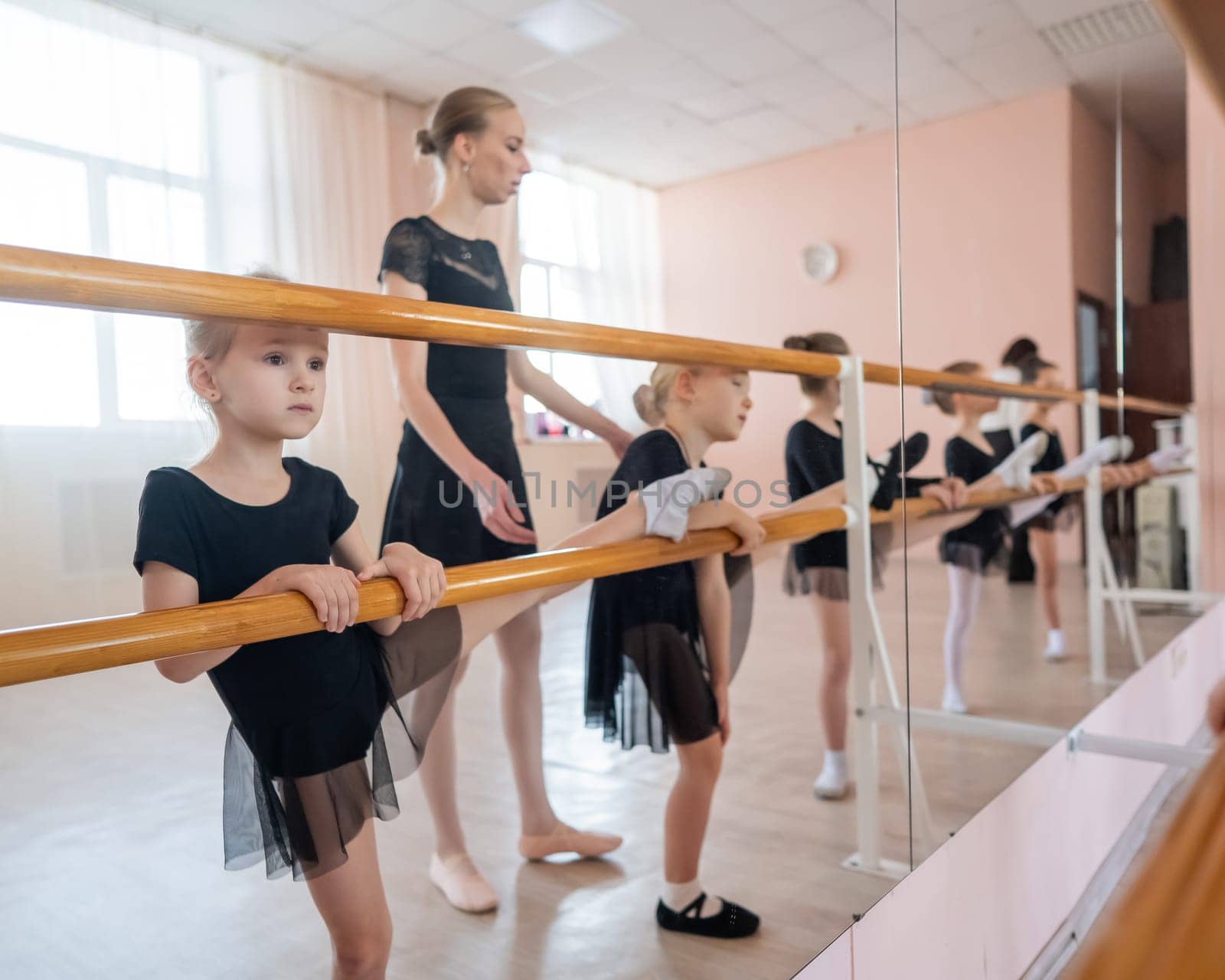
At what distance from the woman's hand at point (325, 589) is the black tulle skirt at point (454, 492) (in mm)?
85

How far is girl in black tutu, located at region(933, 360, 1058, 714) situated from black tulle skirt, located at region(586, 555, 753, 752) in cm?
76

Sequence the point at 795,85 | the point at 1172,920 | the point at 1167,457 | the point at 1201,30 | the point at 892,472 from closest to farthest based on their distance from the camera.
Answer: the point at 1172,920
the point at 1201,30
the point at 795,85
the point at 892,472
the point at 1167,457

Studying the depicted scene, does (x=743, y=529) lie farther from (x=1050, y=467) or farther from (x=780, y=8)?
(x=1050, y=467)

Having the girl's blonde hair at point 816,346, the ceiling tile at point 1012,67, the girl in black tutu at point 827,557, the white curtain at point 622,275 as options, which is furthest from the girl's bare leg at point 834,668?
the ceiling tile at point 1012,67

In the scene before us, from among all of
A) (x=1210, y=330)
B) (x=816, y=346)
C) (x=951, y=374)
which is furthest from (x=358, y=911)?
(x=1210, y=330)

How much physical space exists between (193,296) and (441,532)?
33 centimetres

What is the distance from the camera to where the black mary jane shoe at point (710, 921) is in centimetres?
114

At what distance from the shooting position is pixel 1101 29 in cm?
226

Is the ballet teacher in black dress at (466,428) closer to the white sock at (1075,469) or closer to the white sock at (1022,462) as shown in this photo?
the white sock at (1022,462)

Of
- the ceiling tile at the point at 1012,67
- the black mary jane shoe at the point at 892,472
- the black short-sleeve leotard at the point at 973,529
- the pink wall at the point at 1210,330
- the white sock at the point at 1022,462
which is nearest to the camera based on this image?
the black mary jane shoe at the point at 892,472

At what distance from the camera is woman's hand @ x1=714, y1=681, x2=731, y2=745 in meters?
1.29

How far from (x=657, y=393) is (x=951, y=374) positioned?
0.91m

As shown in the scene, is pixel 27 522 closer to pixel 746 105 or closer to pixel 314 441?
pixel 314 441

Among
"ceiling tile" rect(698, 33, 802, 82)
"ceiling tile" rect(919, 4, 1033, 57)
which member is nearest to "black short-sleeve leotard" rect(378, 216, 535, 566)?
"ceiling tile" rect(698, 33, 802, 82)
